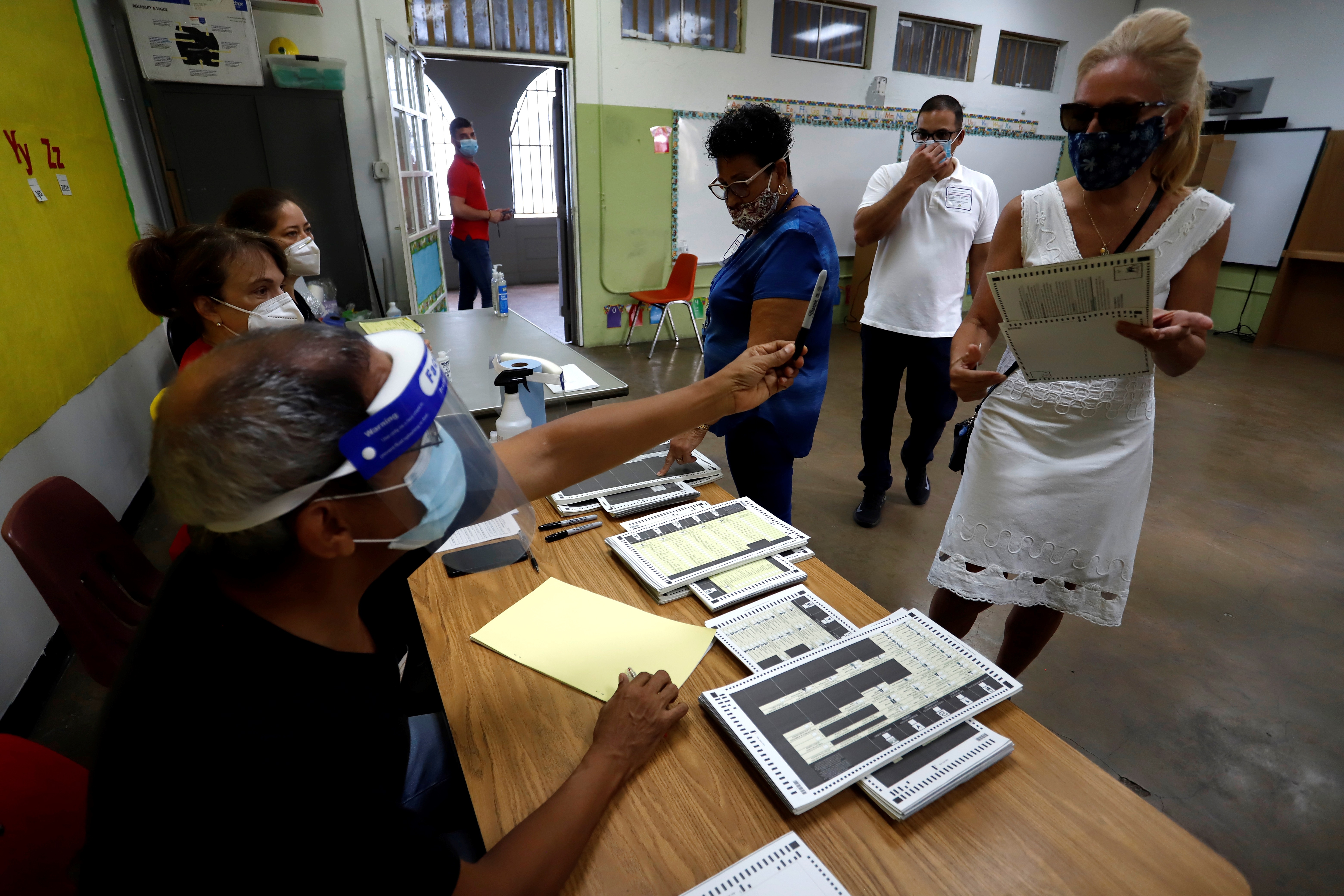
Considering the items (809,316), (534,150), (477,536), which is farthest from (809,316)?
(534,150)

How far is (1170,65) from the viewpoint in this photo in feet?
3.70

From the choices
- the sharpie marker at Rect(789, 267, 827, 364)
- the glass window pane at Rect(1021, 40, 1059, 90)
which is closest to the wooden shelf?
the glass window pane at Rect(1021, 40, 1059, 90)

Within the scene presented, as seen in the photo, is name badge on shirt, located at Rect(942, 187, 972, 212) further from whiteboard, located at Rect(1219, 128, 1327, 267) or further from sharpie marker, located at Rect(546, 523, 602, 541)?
whiteboard, located at Rect(1219, 128, 1327, 267)

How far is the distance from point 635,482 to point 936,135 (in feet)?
6.67

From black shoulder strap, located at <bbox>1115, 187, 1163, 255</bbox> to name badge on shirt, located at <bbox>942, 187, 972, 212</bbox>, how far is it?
1.44 metres

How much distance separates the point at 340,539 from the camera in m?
0.65

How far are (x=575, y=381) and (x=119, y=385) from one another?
2279 millimetres

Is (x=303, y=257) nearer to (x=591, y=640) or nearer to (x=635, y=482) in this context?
(x=635, y=482)

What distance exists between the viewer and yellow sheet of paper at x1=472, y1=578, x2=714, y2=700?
0.98 metres

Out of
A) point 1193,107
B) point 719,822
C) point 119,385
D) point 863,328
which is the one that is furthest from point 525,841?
point 119,385

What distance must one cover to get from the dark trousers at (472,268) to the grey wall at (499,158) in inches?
83.4

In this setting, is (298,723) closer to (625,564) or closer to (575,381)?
(625,564)

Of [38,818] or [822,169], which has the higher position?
[822,169]

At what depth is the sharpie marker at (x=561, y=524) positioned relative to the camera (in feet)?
4.49
